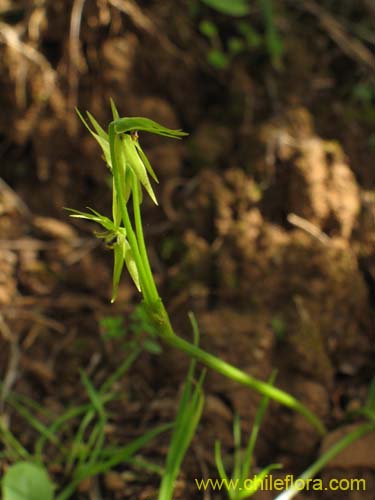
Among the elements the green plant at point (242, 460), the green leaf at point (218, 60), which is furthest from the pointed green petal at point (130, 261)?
the green leaf at point (218, 60)

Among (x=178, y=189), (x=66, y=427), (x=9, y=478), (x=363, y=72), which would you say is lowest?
(x=66, y=427)

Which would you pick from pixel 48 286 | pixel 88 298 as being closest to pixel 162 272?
pixel 88 298

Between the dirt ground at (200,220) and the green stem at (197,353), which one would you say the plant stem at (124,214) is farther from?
the dirt ground at (200,220)

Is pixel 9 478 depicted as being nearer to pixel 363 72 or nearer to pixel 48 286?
pixel 48 286

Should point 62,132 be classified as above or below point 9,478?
above

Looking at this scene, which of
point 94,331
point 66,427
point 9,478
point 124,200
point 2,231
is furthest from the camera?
point 2,231

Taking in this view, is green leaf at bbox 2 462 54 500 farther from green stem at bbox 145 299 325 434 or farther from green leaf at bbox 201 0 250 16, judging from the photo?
green leaf at bbox 201 0 250 16

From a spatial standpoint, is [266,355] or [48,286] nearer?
[266,355]
